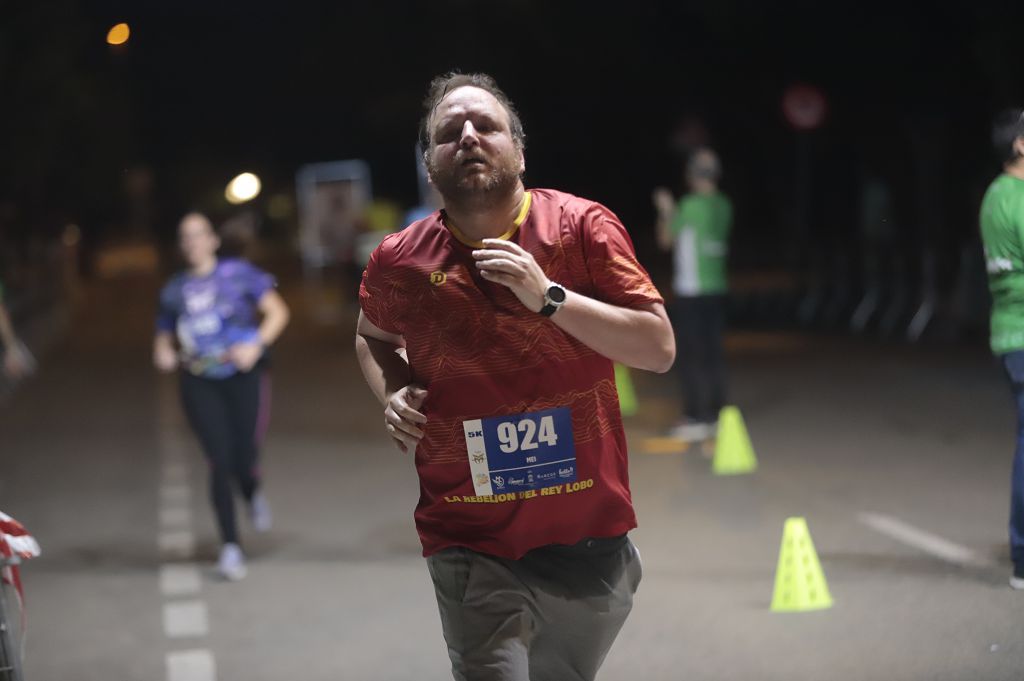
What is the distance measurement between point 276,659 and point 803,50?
26.4m

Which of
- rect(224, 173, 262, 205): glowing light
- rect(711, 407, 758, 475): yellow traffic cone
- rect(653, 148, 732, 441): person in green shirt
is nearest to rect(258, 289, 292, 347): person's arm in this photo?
rect(224, 173, 262, 205): glowing light

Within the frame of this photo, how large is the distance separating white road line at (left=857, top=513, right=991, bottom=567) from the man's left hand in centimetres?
491

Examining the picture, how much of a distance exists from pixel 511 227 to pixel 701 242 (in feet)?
27.9

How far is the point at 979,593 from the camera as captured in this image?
712 cm

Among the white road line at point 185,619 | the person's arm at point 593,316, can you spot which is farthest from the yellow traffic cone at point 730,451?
the person's arm at point 593,316

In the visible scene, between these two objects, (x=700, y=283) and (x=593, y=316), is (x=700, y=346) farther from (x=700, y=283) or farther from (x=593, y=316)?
(x=593, y=316)

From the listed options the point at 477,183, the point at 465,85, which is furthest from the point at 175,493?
the point at 477,183

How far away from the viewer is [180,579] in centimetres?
840

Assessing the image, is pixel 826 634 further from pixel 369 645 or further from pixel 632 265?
pixel 632 265

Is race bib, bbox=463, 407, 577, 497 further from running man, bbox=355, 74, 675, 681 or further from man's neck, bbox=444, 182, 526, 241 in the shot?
man's neck, bbox=444, 182, 526, 241

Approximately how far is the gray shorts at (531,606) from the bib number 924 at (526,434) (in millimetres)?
267

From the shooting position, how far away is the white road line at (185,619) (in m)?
7.18

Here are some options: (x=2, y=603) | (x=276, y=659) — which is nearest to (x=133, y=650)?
(x=276, y=659)

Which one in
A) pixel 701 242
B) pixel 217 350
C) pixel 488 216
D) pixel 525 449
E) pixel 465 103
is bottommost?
pixel 701 242
